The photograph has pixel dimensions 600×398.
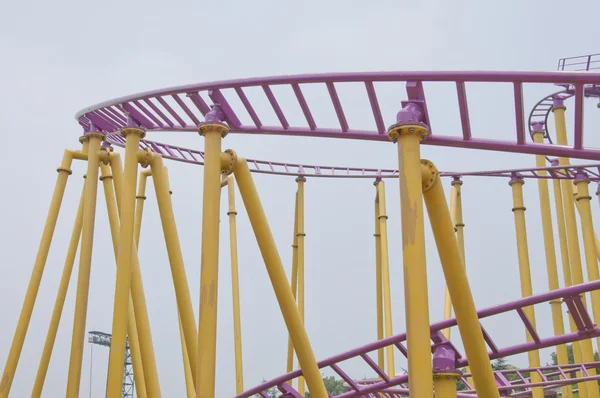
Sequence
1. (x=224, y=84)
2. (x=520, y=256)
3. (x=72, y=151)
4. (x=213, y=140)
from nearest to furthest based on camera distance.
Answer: (x=213, y=140) < (x=224, y=84) < (x=72, y=151) < (x=520, y=256)

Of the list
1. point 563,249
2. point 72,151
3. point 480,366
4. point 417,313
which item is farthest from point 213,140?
point 563,249

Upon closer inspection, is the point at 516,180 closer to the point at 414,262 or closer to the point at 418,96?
the point at 418,96

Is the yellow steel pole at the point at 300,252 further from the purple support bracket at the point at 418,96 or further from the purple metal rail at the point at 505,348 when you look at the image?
the purple support bracket at the point at 418,96

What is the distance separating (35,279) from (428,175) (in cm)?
609

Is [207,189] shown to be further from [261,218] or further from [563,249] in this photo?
[563,249]

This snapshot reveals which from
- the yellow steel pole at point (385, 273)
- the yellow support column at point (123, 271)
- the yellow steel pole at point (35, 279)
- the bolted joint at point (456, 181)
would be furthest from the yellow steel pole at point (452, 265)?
the bolted joint at point (456, 181)

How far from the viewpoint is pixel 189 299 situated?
775 centimetres

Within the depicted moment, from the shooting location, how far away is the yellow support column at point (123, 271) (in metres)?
7.17

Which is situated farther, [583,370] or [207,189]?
[583,370]

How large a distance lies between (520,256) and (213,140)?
703 centimetres

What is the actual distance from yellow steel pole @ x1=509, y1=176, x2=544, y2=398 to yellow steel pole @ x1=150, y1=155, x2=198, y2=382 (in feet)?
19.3

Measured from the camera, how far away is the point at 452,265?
5.91 metres

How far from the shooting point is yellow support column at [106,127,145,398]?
717 centimetres

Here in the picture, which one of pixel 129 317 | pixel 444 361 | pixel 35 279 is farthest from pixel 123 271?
pixel 444 361
